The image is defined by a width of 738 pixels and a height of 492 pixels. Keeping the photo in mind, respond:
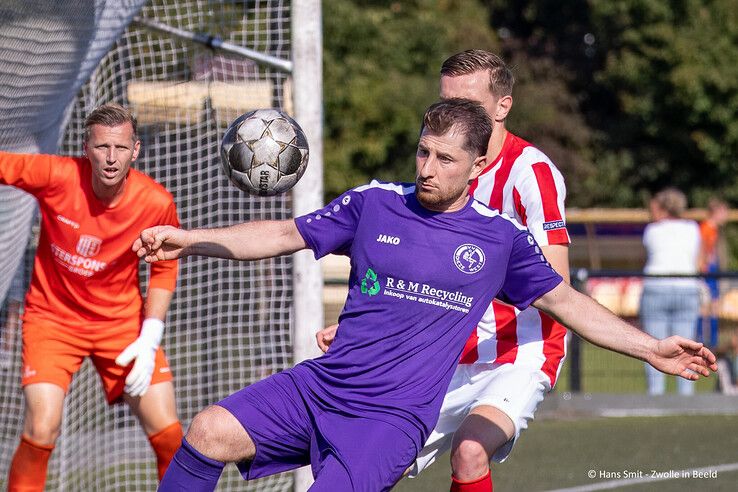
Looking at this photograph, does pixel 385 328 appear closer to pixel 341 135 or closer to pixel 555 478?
pixel 555 478

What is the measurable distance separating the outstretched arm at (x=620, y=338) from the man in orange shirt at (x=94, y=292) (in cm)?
233

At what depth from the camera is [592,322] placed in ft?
15.2

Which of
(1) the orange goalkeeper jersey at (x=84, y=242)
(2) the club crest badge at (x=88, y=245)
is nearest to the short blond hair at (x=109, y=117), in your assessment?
(1) the orange goalkeeper jersey at (x=84, y=242)

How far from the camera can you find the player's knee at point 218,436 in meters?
4.22

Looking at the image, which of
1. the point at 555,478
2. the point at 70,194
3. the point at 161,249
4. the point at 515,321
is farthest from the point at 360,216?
the point at 555,478

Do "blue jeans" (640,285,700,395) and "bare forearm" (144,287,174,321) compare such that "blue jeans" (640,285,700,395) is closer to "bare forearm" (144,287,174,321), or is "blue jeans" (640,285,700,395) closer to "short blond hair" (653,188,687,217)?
"short blond hair" (653,188,687,217)

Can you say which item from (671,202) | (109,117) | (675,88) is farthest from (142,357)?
(675,88)

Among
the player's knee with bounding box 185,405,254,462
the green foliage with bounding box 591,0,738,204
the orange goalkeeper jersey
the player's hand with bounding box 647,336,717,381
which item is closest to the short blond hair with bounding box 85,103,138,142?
the orange goalkeeper jersey

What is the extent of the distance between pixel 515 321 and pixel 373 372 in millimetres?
1127

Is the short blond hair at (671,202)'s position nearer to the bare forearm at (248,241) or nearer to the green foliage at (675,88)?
the bare forearm at (248,241)

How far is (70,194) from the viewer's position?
6129 mm

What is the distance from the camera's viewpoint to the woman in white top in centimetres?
1123

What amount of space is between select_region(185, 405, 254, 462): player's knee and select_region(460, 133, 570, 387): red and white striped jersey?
1.43 meters

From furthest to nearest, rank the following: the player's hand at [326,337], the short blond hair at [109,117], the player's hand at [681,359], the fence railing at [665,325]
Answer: the fence railing at [665,325]
the short blond hair at [109,117]
the player's hand at [326,337]
the player's hand at [681,359]
